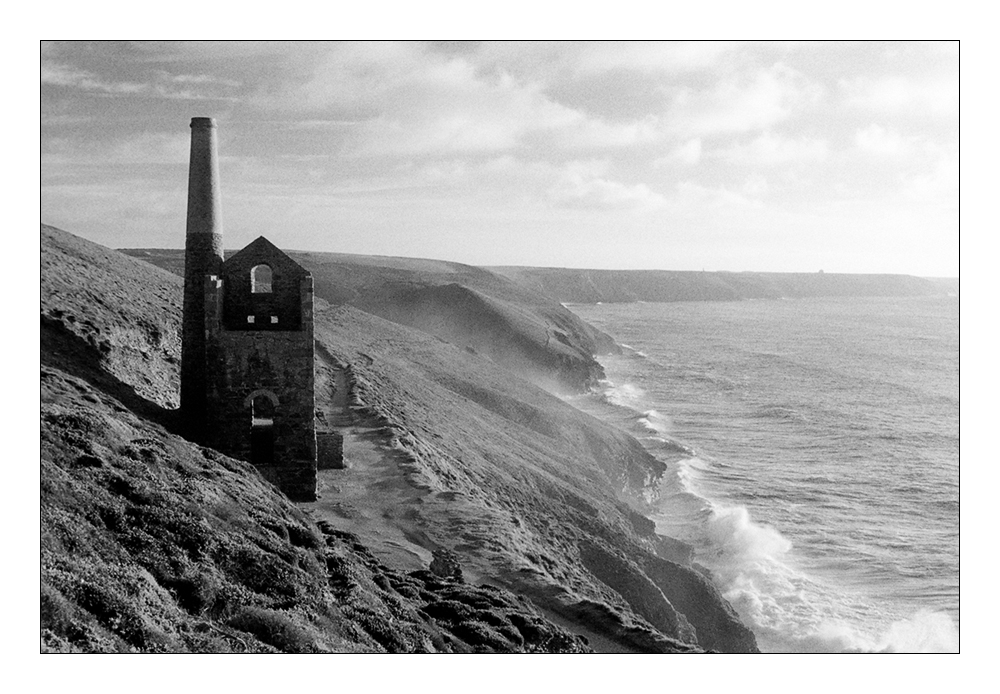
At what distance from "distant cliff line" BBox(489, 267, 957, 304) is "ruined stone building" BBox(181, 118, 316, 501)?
51.0 metres

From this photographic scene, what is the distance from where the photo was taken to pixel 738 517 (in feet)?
104

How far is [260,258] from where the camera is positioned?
61.3 ft

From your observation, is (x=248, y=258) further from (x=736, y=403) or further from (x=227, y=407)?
(x=736, y=403)

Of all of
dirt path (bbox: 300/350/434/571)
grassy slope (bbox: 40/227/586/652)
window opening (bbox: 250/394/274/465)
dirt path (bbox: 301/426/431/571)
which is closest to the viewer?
grassy slope (bbox: 40/227/586/652)

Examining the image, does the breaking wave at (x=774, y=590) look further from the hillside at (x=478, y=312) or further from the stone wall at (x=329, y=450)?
the hillside at (x=478, y=312)

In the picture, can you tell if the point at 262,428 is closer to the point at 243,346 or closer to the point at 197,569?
the point at 243,346

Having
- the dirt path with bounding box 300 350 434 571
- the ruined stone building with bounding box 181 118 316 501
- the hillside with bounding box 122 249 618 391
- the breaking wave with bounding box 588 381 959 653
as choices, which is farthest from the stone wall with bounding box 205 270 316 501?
the hillside with bounding box 122 249 618 391

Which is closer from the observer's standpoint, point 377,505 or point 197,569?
point 197,569

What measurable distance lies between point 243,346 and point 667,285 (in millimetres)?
109977

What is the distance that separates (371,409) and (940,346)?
29.5 meters

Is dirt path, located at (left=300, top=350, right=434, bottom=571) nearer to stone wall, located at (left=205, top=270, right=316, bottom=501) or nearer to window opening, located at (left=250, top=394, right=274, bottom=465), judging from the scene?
stone wall, located at (left=205, top=270, right=316, bottom=501)

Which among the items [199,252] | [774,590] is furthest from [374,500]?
[774,590]

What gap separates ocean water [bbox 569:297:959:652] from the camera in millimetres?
25125

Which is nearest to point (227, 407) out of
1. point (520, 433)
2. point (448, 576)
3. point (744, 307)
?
point (448, 576)
